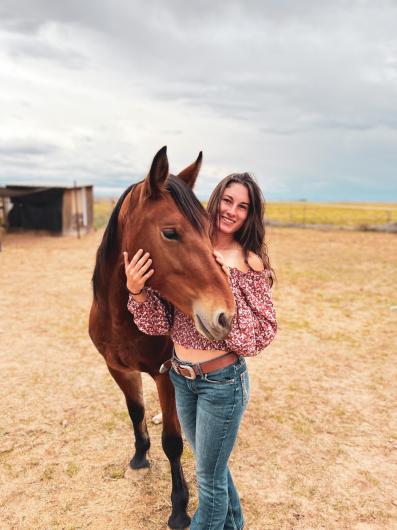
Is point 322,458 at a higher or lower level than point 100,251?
lower

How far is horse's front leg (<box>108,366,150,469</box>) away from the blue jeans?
101 centimetres

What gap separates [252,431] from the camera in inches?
157

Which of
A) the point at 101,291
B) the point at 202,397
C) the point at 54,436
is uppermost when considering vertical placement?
the point at 101,291

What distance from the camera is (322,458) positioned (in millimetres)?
3578

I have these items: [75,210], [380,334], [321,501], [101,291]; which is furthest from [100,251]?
[75,210]

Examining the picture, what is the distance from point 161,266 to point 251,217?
615mm

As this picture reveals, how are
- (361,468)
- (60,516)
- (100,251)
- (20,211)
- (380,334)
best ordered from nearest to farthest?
(100,251) < (60,516) < (361,468) < (380,334) < (20,211)

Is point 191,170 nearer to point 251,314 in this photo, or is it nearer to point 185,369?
point 251,314

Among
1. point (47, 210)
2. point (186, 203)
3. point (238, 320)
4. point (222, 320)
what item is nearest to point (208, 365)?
point (238, 320)

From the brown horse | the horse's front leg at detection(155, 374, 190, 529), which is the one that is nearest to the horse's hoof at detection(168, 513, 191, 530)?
the horse's front leg at detection(155, 374, 190, 529)

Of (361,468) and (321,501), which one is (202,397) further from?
(361,468)

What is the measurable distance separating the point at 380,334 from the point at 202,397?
5686 mm

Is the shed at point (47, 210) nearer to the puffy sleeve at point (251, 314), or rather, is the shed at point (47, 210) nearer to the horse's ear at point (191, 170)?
the horse's ear at point (191, 170)

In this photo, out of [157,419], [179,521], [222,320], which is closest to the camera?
[222,320]
